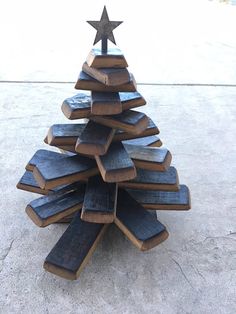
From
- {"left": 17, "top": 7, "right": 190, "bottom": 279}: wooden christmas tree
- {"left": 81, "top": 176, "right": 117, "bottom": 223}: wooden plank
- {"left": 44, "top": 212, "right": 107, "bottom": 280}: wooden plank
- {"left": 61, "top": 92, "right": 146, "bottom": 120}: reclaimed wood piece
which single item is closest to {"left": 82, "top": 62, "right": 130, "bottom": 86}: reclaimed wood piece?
{"left": 17, "top": 7, "right": 190, "bottom": 279}: wooden christmas tree

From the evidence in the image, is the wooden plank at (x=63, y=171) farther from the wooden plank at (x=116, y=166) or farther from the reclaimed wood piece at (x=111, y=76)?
the reclaimed wood piece at (x=111, y=76)

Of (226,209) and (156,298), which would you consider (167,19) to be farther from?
(156,298)

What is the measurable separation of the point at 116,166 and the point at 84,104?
0.26 metres

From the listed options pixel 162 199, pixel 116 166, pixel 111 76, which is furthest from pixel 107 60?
pixel 162 199

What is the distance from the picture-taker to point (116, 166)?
135cm

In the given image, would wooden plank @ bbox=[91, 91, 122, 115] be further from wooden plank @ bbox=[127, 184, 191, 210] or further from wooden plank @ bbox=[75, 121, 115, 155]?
wooden plank @ bbox=[127, 184, 191, 210]

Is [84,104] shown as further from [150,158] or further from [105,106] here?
[150,158]

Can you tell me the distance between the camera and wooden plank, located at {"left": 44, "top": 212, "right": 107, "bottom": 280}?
4.29 feet

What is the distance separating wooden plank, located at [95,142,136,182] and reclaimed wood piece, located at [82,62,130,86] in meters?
0.25

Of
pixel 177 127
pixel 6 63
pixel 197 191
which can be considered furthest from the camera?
pixel 6 63

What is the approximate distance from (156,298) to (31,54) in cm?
316

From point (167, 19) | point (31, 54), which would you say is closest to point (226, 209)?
point (31, 54)

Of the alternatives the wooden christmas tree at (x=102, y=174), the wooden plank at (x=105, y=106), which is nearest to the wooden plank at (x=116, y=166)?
the wooden christmas tree at (x=102, y=174)

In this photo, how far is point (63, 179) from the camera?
142 centimetres
